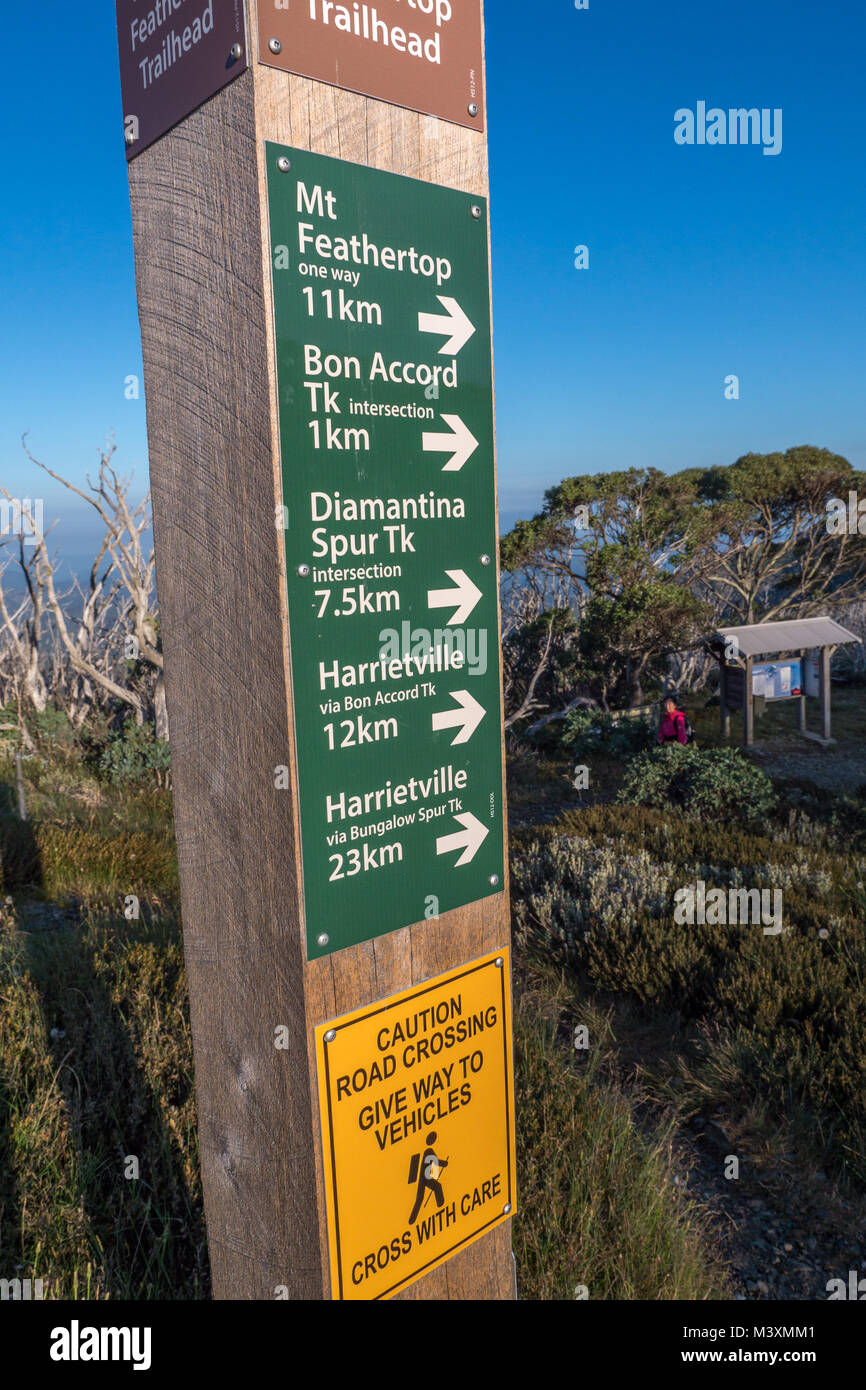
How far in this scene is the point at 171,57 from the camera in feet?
4.74

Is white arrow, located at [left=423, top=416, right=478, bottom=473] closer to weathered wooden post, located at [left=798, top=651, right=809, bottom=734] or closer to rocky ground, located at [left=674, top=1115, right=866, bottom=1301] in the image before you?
rocky ground, located at [left=674, top=1115, right=866, bottom=1301]

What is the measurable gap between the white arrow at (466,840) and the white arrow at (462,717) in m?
0.15

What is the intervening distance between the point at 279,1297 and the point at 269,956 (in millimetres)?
643

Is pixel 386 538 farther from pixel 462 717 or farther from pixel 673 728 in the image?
pixel 673 728

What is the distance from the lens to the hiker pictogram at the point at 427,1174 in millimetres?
1670

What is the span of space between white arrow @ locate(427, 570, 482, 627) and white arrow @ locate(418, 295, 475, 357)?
1.32 ft

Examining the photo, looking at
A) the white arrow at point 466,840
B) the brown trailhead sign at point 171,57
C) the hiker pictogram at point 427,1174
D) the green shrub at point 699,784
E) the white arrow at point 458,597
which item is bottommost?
the green shrub at point 699,784

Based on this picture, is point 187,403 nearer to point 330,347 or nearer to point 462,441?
point 330,347

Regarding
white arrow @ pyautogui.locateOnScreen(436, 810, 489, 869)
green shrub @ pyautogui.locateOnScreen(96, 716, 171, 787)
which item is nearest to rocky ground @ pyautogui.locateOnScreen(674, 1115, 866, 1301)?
white arrow @ pyautogui.locateOnScreen(436, 810, 489, 869)

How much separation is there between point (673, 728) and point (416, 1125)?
10318 mm

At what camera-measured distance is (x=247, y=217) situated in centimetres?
133

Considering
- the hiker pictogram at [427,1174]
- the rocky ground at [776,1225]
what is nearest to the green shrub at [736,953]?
the rocky ground at [776,1225]

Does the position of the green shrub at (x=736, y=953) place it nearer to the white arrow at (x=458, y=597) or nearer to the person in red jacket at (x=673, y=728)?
the white arrow at (x=458, y=597)

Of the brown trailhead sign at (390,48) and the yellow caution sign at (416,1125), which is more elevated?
the brown trailhead sign at (390,48)
